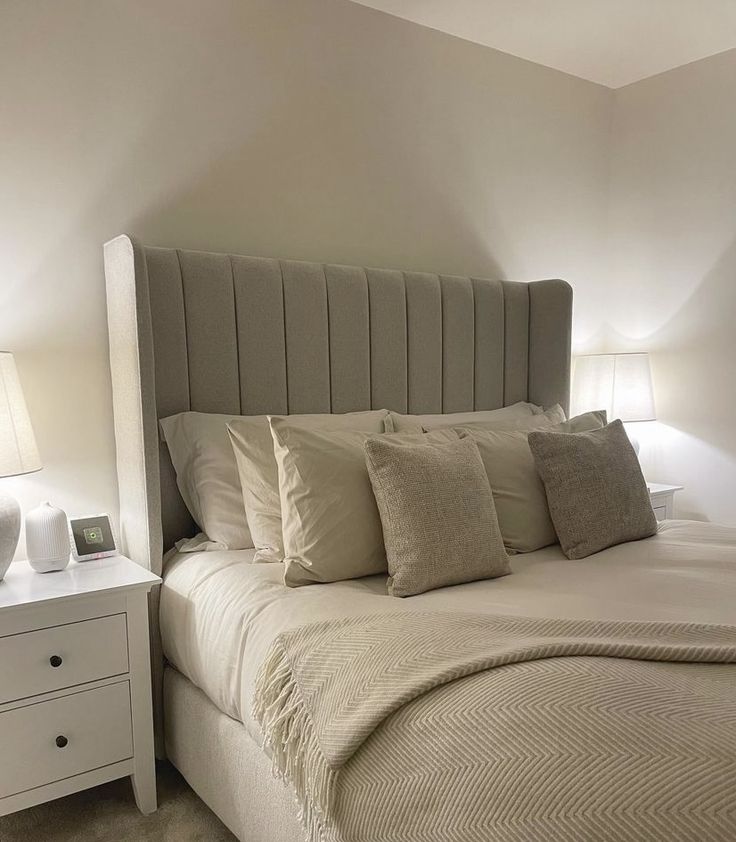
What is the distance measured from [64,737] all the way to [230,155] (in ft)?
5.99

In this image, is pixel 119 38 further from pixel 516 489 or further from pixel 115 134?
pixel 516 489

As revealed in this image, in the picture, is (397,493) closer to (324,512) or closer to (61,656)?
(324,512)

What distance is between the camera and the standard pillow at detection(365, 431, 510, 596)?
6.12ft

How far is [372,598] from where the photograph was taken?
1.75 m

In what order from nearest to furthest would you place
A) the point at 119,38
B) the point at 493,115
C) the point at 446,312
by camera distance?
1. the point at 119,38
2. the point at 446,312
3. the point at 493,115

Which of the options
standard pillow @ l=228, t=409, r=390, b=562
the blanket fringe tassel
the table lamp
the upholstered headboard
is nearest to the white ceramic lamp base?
the table lamp

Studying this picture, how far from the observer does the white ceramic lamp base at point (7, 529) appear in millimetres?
1881

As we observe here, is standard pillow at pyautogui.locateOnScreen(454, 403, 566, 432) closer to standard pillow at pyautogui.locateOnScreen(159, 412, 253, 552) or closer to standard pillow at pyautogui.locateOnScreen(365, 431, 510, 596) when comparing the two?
standard pillow at pyautogui.locateOnScreen(365, 431, 510, 596)

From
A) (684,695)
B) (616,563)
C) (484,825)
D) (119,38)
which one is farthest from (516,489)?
(119,38)

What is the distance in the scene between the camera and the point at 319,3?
2.67 m

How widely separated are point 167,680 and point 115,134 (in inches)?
63.9

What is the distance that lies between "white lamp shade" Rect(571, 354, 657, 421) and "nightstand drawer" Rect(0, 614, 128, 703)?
2.38 m

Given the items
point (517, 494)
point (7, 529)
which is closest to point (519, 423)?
point (517, 494)

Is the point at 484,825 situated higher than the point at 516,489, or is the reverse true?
the point at 516,489
